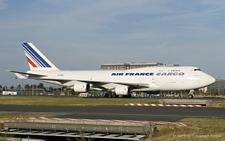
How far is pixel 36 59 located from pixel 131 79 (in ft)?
57.4

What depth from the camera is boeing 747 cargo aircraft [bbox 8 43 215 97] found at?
4759 centimetres

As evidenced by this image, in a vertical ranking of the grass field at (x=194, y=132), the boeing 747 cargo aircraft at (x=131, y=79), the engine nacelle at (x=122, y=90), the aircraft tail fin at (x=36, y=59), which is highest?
the aircraft tail fin at (x=36, y=59)

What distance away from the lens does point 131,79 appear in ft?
165

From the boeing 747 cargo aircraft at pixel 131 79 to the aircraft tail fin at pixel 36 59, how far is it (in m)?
1.94

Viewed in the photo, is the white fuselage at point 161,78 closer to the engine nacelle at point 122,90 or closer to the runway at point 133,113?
the engine nacelle at point 122,90

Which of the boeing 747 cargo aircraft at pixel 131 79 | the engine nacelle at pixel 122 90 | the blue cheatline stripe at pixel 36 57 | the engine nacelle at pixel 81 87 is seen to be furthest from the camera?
the blue cheatline stripe at pixel 36 57

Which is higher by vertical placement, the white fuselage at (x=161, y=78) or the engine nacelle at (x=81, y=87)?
the white fuselage at (x=161, y=78)

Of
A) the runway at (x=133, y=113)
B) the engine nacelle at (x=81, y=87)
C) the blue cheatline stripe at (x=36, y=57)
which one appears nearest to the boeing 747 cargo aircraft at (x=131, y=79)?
the engine nacelle at (x=81, y=87)

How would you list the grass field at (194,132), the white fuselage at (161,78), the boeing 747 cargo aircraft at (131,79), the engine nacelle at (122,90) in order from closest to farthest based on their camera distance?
1. the grass field at (194,132)
2. the engine nacelle at (122,90)
3. the white fuselage at (161,78)
4. the boeing 747 cargo aircraft at (131,79)

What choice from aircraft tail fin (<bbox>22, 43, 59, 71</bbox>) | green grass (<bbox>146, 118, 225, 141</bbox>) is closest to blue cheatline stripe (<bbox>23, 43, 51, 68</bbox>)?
aircraft tail fin (<bbox>22, 43, 59, 71</bbox>)

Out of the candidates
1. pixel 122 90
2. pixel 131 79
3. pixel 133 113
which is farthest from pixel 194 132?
pixel 131 79

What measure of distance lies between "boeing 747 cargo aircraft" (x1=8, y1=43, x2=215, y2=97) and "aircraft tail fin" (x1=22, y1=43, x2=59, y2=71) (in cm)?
194

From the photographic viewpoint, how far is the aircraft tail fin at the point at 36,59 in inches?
2282

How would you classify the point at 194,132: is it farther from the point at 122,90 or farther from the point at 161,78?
the point at 161,78
